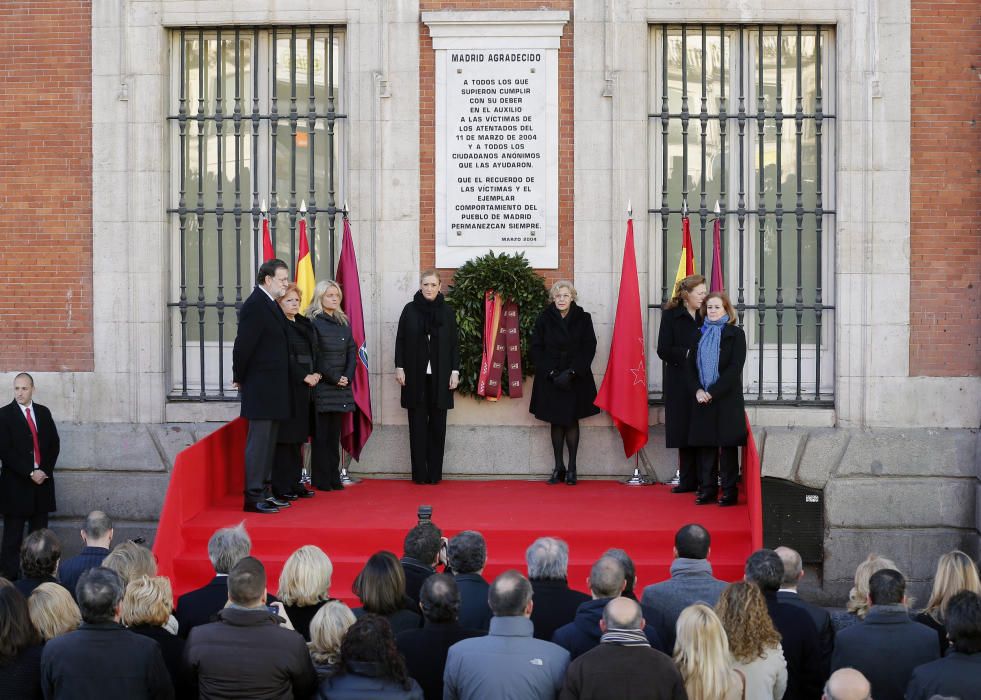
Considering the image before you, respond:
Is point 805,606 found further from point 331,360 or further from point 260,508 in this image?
point 331,360

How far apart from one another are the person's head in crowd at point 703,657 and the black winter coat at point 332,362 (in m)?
6.21

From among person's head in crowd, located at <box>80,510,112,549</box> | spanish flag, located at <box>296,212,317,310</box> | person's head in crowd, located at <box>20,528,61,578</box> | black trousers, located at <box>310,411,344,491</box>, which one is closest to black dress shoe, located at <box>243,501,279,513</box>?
black trousers, located at <box>310,411,344,491</box>

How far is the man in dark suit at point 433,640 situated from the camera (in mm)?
5789

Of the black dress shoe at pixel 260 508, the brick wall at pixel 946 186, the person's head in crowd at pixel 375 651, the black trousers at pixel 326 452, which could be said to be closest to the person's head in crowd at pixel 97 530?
the person's head in crowd at pixel 375 651

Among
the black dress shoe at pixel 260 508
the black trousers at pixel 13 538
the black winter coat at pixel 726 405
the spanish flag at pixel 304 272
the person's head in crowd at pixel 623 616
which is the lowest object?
the black trousers at pixel 13 538

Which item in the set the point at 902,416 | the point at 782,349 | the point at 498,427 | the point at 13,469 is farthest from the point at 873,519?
the point at 13,469

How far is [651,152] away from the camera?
1237 cm

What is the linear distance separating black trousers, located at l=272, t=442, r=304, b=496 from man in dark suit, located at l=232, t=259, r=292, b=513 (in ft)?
1.32

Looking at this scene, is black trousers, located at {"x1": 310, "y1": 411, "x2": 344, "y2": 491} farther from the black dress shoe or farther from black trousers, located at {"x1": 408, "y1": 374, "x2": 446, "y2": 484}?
the black dress shoe

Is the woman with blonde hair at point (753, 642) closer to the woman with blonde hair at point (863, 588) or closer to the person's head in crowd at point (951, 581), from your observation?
the woman with blonde hair at point (863, 588)

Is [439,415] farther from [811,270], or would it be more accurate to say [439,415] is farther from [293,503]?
[811,270]

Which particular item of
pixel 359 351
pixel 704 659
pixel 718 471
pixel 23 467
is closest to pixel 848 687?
pixel 704 659

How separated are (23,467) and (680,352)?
5718 mm

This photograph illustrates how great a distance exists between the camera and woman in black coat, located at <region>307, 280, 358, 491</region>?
11180 mm
